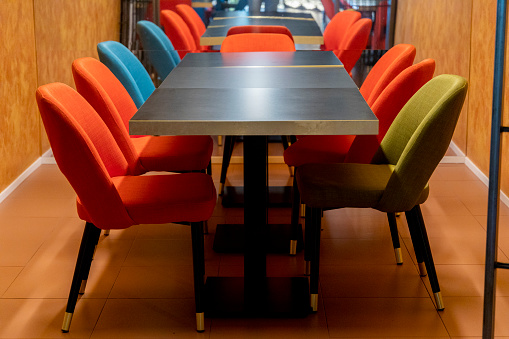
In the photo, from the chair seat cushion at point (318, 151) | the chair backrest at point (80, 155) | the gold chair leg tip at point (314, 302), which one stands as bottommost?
the gold chair leg tip at point (314, 302)

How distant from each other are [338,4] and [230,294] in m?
2.75

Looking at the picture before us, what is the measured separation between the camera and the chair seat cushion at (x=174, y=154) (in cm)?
313

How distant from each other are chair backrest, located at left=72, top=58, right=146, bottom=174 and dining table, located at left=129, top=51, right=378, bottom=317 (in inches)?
9.8

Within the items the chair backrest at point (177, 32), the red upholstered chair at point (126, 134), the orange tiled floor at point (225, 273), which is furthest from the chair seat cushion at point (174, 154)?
the chair backrest at point (177, 32)

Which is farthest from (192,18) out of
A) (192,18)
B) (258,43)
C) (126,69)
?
(126,69)

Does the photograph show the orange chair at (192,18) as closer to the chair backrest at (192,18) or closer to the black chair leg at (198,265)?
the chair backrest at (192,18)

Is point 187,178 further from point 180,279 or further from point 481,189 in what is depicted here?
point 481,189

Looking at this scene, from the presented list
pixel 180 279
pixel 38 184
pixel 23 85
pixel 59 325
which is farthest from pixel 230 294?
pixel 23 85

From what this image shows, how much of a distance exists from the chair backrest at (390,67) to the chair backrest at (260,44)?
37.2 inches

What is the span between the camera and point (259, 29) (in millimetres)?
4773

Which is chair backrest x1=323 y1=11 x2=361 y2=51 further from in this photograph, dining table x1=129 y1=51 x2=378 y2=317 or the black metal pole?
the black metal pole

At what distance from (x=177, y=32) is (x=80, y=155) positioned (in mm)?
2756

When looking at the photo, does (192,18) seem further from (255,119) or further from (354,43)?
(255,119)

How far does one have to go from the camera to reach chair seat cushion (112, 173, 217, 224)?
2.35 meters
